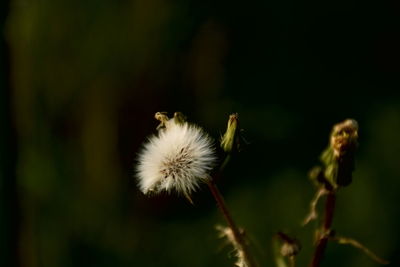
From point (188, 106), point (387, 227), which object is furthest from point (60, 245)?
point (387, 227)

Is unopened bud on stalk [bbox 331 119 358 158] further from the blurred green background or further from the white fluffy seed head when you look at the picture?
the blurred green background

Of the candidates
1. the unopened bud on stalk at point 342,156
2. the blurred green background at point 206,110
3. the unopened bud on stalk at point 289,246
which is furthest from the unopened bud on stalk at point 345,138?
the blurred green background at point 206,110

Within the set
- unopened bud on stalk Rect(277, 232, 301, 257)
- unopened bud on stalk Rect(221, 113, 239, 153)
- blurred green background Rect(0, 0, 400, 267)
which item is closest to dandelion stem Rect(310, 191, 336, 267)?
unopened bud on stalk Rect(277, 232, 301, 257)

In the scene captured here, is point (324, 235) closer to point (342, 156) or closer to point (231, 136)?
point (342, 156)

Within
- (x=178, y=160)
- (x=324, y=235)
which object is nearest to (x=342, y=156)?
(x=324, y=235)

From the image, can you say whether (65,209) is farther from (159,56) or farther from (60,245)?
(159,56)

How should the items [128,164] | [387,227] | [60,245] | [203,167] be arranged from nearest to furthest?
[203,167]
[60,245]
[387,227]
[128,164]

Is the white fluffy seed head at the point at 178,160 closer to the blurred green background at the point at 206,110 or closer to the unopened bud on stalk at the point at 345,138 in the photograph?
the unopened bud on stalk at the point at 345,138
